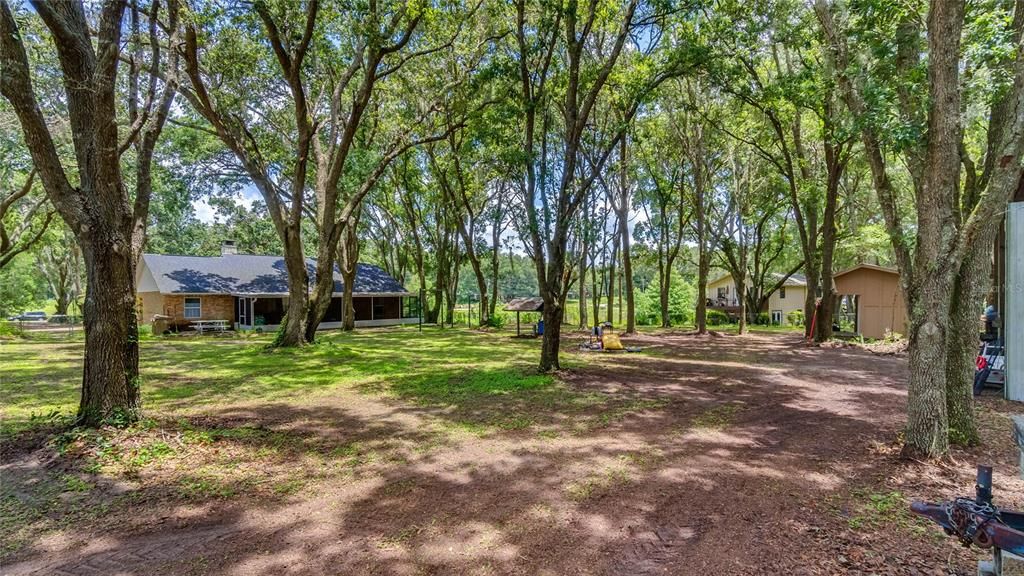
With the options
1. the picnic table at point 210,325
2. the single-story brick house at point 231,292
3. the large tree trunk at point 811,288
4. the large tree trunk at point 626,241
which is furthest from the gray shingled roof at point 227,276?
the large tree trunk at point 811,288

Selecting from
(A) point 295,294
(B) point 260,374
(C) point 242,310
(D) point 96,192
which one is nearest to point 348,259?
(C) point 242,310

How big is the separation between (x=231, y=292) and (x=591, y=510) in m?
23.9

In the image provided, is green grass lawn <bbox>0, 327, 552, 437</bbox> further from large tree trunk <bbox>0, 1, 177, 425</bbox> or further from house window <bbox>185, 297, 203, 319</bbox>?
house window <bbox>185, 297, 203, 319</bbox>

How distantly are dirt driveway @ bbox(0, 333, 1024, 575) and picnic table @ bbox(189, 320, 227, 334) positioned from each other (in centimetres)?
1822

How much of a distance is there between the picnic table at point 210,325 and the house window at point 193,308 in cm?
40

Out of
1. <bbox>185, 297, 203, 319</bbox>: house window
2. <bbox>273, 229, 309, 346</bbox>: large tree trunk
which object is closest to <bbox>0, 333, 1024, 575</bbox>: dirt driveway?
<bbox>273, 229, 309, 346</bbox>: large tree trunk

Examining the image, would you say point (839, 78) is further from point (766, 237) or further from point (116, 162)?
point (766, 237)

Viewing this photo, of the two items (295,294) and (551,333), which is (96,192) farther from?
(295,294)

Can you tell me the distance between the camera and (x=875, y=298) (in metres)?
17.8

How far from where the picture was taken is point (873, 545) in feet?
10.2

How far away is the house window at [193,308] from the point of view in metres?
21.9

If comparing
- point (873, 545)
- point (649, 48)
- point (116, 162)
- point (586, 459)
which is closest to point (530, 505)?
point (586, 459)

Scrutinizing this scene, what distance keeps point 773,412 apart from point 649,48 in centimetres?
816

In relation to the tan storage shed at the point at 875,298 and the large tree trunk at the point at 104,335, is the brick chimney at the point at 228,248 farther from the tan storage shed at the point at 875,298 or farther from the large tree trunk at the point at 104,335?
the tan storage shed at the point at 875,298
